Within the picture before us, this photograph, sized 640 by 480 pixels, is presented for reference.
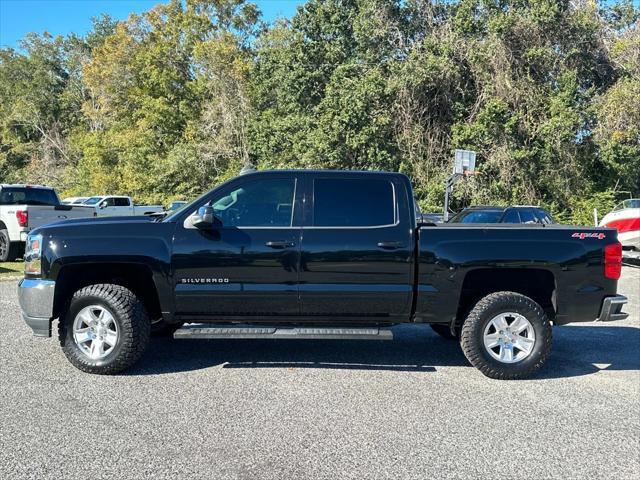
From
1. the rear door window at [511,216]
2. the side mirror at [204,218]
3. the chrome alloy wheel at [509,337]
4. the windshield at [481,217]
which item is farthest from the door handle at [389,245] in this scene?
the rear door window at [511,216]

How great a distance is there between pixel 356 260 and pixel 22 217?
32.8 ft

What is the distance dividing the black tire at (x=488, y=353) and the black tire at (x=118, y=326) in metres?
3.13

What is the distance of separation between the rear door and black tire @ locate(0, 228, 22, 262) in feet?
33.7

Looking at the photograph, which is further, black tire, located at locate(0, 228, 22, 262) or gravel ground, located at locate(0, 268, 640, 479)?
black tire, located at locate(0, 228, 22, 262)

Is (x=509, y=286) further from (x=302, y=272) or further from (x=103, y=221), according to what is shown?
(x=103, y=221)

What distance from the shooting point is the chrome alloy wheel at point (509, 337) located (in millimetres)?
4938

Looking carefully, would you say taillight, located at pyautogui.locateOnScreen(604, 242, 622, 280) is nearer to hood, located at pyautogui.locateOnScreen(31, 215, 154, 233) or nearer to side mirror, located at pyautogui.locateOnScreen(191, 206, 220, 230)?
side mirror, located at pyautogui.locateOnScreen(191, 206, 220, 230)

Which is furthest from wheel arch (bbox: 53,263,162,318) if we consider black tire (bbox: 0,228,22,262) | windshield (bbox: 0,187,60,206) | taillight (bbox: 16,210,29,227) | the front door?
windshield (bbox: 0,187,60,206)

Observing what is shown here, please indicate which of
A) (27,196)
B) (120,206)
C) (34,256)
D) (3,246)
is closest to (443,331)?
(34,256)

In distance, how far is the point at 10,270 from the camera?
11.5 meters

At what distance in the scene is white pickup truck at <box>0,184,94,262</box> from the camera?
11.7 metres

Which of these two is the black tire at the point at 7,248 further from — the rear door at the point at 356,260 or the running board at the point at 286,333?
the rear door at the point at 356,260

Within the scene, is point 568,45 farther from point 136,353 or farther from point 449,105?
point 136,353

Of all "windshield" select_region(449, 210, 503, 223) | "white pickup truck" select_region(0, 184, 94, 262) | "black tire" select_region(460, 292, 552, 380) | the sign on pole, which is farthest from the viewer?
Answer: the sign on pole
